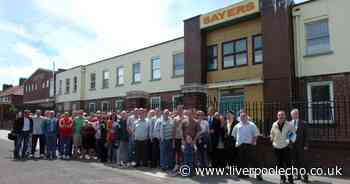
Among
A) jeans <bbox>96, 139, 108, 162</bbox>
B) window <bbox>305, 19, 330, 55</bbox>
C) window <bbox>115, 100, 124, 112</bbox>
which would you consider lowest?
jeans <bbox>96, 139, 108, 162</bbox>

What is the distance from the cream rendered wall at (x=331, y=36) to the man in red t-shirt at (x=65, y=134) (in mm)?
10713

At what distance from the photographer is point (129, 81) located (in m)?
29.0

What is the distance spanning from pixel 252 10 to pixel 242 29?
4.68ft

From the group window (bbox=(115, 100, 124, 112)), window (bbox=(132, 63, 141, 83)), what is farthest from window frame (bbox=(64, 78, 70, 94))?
window (bbox=(132, 63, 141, 83))

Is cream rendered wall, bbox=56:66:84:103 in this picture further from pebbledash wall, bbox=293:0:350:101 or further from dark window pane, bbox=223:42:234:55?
pebbledash wall, bbox=293:0:350:101

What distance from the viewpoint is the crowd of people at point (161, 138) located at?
1002 cm

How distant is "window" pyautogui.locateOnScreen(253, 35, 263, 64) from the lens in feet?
63.1

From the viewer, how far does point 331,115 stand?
573 inches

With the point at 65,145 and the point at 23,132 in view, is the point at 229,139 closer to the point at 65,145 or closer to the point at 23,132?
the point at 65,145

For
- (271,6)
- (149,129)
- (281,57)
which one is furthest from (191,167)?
(271,6)

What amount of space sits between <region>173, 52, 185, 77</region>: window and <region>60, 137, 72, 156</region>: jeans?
34.7ft

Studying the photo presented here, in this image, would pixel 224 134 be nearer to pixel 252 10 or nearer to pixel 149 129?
pixel 149 129

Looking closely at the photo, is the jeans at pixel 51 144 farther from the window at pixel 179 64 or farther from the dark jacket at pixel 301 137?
the window at pixel 179 64

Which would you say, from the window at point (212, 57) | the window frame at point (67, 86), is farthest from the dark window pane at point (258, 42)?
the window frame at point (67, 86)
